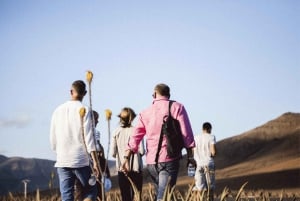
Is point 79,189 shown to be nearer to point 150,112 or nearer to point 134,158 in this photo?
point 150,112

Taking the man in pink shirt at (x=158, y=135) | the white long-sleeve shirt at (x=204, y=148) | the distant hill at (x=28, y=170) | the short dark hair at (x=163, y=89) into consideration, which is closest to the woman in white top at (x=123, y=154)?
the man in pink shirt at (x=158, y=135)

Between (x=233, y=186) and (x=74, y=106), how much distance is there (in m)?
28.3

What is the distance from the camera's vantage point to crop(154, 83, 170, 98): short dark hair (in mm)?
5125

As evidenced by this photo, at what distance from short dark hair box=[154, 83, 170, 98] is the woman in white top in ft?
4.97

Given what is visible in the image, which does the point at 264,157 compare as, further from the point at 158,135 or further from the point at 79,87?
the point at 79,87

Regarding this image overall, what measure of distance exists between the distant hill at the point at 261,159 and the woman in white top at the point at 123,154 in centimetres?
2388

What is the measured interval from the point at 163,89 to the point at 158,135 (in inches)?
17.1

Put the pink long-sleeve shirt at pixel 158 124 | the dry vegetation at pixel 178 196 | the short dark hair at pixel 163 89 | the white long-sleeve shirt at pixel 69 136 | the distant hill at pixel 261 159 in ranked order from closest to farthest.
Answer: the dry vegetation at pixel 178 196 < the white long-sleeve shirt at pixel 69 136 < the pink long-sleeve shirt at pixel 158 124 < the short dark hair at pixel 163 89 < the distant hill at pixel 261 159

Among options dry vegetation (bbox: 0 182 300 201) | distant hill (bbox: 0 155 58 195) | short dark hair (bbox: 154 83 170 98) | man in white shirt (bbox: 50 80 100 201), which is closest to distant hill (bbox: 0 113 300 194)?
distant hill (bbox: 0 155 58 195)

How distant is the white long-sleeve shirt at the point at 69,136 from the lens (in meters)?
4.71

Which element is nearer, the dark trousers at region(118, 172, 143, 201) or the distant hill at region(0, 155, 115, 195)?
the dark trousers at region(118, 172, 143, 201)

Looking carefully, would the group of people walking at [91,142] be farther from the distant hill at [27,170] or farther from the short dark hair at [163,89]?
the distant hill at [27,170]

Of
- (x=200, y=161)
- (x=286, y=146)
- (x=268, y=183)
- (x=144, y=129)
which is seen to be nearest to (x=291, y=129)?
(x=286, y=146)

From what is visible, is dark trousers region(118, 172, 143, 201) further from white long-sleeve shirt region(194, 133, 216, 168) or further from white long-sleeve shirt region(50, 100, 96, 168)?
white long-sleeve shirt region(194, 133, 216, 168)
